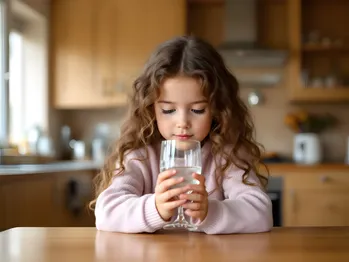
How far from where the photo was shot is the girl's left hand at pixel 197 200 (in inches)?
36.6

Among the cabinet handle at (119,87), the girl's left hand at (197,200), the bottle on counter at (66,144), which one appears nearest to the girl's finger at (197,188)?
the girl's left hand at (197,200)

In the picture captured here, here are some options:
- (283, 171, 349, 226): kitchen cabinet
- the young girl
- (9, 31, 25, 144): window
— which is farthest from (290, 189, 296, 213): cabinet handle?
the young girl

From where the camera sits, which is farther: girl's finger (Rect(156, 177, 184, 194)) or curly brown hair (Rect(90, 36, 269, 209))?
curly brown hair (Rect(90, 36, 269, 209))

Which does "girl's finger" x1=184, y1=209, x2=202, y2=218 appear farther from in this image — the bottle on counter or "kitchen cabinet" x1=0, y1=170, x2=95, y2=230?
the bottle on counter

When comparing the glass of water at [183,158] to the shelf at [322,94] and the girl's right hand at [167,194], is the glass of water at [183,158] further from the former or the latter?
the shelf at [322,94]

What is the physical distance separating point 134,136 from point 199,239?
0.43 meters

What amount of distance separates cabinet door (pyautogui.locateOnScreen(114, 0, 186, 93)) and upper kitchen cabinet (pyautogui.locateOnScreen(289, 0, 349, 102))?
78 cm

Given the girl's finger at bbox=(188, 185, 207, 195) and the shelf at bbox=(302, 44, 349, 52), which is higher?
the shelf at bbox=(302, 44, 349, 52)

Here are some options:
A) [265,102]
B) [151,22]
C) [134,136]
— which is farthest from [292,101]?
[134,136]

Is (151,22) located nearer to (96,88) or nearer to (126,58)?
(126,58)

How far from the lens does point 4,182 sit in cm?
202

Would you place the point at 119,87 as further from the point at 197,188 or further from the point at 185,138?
the point at 197,188

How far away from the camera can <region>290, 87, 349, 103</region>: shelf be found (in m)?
3.76

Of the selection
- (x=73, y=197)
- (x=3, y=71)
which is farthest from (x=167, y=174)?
(x=3, y=71)
